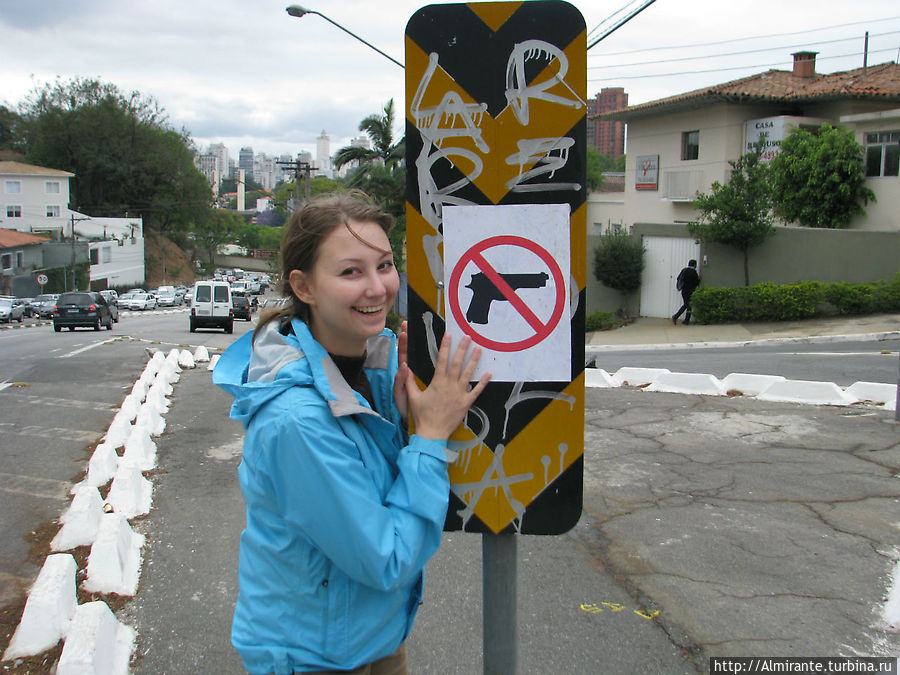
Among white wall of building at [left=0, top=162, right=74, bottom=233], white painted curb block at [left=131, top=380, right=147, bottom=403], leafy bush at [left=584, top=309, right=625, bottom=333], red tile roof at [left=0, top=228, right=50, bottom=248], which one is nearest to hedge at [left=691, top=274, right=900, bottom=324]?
leafy bush at [left=584, top=309, right=625, bottom=333]

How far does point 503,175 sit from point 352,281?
1.50 feet

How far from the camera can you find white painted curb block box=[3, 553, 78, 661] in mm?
3549

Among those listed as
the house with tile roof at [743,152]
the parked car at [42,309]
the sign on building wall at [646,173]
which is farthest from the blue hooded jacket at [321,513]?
the parked car at [42,309]

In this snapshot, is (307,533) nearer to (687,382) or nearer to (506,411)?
(506,411)

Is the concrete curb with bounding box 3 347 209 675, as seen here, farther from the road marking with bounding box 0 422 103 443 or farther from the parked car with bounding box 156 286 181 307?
the parked car with bounding box 156 286 181 307

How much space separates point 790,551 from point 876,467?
1953 millimetres

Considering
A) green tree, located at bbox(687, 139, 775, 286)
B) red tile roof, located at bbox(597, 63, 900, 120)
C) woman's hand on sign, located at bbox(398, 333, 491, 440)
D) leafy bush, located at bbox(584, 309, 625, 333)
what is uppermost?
red tile roof, located at bbox(597, 63, 900, 120)

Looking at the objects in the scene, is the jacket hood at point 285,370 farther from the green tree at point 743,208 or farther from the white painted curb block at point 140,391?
the green tree at point 743,208

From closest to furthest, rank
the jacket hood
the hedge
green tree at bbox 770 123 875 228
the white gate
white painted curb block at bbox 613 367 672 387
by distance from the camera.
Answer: the jacket hood → white painted curb block at bbox 613 367 672 387 → the hedge → the white gate → green tree at bbox 770 123 875 228

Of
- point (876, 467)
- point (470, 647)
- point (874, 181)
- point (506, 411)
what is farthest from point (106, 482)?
point (874, 181)

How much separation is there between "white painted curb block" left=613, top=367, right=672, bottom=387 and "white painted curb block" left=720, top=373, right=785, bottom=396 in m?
0.92

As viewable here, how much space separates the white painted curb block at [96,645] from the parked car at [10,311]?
42042 millimetres

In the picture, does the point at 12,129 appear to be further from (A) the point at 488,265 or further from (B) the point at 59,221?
(A) the point at 488,265

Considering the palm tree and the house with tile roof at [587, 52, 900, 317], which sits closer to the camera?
the house with tile roof at [587, 52, 900, 317]
